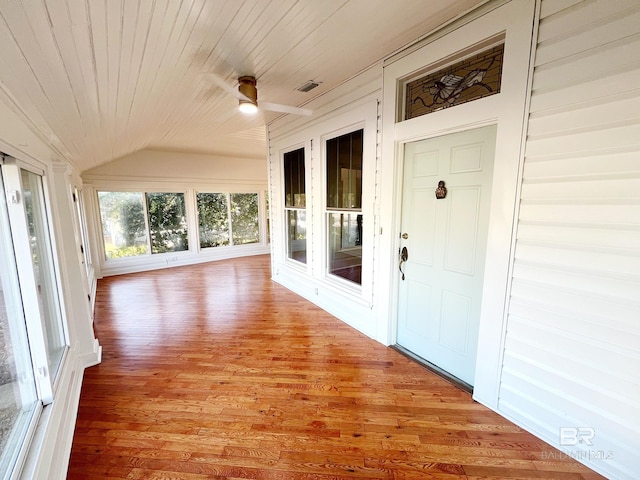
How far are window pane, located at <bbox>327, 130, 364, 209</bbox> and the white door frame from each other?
2.10ft

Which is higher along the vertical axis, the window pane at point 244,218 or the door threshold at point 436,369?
Result: the window pane at point 244,218

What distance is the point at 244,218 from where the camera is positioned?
295 inches

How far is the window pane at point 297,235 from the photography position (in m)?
4.12

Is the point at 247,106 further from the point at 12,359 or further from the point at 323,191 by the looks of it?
the point at 12,359

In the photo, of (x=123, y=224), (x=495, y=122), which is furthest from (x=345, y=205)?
(x=123, y=224)

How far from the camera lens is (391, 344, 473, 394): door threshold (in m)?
2.18

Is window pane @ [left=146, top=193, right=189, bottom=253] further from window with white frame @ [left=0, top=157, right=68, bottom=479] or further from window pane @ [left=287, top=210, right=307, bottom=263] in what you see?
window with white frame @ [left=0, top=157, right=68, bottom=479]

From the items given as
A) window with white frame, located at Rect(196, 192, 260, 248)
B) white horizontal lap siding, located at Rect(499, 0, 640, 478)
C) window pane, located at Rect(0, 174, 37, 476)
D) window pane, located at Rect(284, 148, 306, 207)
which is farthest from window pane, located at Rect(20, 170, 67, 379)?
window with white frame, located at Rect(196, 192, 260, 248)

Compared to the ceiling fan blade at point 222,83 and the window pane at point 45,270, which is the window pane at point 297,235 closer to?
the ceiling fan blade at point 222,83

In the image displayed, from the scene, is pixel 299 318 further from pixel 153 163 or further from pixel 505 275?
pixel 153 163

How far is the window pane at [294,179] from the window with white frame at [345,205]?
2.09 feet
